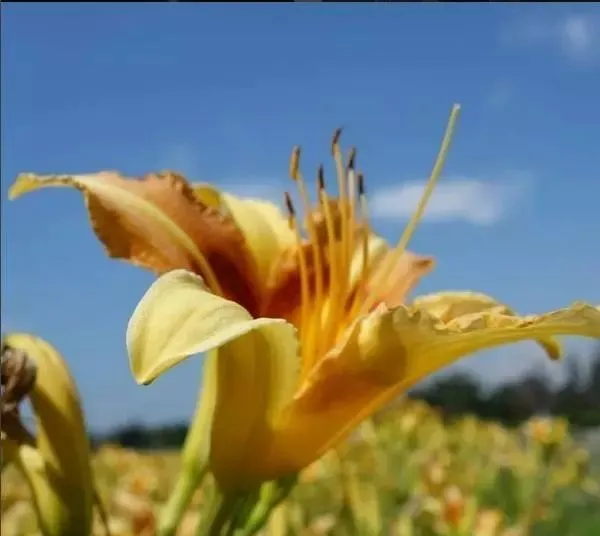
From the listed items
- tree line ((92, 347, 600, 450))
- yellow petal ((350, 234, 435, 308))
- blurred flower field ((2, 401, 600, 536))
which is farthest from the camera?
tree line ((92, 347, 600, 450))

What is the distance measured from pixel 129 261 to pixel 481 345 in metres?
0.09

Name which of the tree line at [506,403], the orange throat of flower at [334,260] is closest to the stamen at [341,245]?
the orange throat of flower at [334,260]

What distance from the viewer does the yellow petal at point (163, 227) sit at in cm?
30

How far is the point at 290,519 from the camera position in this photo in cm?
43

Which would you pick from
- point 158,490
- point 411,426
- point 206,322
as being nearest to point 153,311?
point 206,322

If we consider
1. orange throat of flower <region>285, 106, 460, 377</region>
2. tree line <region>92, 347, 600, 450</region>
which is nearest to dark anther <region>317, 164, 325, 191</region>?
orange throat of flower <region>285, 106, 460, 377</region>

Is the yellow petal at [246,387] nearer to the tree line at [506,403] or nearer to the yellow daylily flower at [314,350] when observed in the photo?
the yellow daylily flower at [314,350]

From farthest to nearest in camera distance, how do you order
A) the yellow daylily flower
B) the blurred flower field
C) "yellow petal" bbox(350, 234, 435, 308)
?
the blurred flower field, "yellow petal" bbox(350, 234, 435, 308), the yellow daylily flower

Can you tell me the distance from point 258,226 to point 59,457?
0.11 meters

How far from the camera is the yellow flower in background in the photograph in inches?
9.7

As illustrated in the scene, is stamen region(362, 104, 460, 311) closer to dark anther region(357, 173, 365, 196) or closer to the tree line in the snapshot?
dark anther region(357, 173, 365, 196)

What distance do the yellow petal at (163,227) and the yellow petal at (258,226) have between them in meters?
0.01

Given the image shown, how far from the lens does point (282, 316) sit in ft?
1.10

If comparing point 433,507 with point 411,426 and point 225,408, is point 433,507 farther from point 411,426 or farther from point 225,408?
point 411,426
